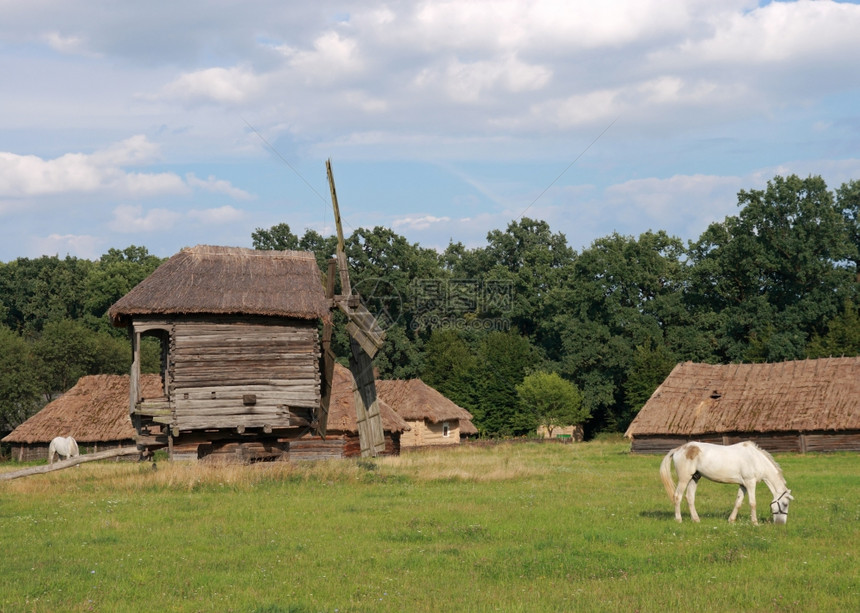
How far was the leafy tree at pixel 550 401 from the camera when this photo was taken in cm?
5897

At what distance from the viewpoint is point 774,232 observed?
61375 millimetres

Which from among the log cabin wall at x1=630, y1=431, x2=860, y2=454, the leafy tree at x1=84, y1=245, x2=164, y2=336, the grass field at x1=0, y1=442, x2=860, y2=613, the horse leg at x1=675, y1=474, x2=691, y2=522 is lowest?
the log cabin wall at x1=630, y1=431, x2=860, y2=454

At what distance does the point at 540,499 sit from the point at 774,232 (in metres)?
49.0

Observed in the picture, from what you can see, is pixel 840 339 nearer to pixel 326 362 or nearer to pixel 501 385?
pixel 501 385

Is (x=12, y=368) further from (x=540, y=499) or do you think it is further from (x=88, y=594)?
(x=88, y=594)

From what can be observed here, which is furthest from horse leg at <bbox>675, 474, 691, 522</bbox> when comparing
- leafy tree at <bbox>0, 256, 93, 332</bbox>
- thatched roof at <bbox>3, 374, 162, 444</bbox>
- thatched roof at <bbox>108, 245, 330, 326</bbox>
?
leafy tree at <bbox>0, 256, 93, 332</bbox>

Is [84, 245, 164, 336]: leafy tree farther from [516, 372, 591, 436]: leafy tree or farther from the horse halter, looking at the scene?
the horse halter

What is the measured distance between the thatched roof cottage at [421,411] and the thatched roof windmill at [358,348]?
26.3 m

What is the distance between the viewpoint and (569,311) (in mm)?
71000

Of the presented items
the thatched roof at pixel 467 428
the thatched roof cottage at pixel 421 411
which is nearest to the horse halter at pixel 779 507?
the thatched roof cottage at pixel 421 411

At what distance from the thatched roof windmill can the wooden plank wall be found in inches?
41.0

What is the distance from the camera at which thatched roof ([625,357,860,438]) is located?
1543 inches

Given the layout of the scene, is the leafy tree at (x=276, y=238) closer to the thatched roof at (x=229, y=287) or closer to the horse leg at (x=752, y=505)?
the thatched roof at (x=229, y=287)

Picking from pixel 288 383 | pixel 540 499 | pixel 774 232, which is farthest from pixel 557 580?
pixel 774 232
